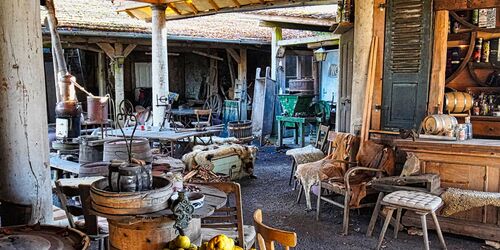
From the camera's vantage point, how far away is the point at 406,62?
4609mm

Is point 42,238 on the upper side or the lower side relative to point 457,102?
lower

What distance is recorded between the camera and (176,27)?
10562mm

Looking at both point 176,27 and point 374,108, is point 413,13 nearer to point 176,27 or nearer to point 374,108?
point 374,108

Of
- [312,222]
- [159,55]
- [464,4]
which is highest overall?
[464,4]

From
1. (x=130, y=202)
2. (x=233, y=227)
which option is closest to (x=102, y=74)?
(x=233, y=227)

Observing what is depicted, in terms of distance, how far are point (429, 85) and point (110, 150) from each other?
335cm

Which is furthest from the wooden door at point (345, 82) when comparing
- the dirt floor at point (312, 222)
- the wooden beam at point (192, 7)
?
the wooden beam at point (192, 7)

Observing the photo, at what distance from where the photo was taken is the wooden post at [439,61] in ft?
14.5

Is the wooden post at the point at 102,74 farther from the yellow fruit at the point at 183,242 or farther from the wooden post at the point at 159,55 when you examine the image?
the yellow fruit at the point at 183,242

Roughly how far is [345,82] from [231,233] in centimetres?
329

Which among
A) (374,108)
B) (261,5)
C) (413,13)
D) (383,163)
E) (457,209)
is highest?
(261,5)

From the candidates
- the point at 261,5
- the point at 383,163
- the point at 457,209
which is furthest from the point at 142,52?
the point at 457,209

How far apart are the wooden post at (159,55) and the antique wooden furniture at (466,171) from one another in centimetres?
461

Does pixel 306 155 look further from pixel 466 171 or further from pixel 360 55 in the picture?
pixel 466 171
